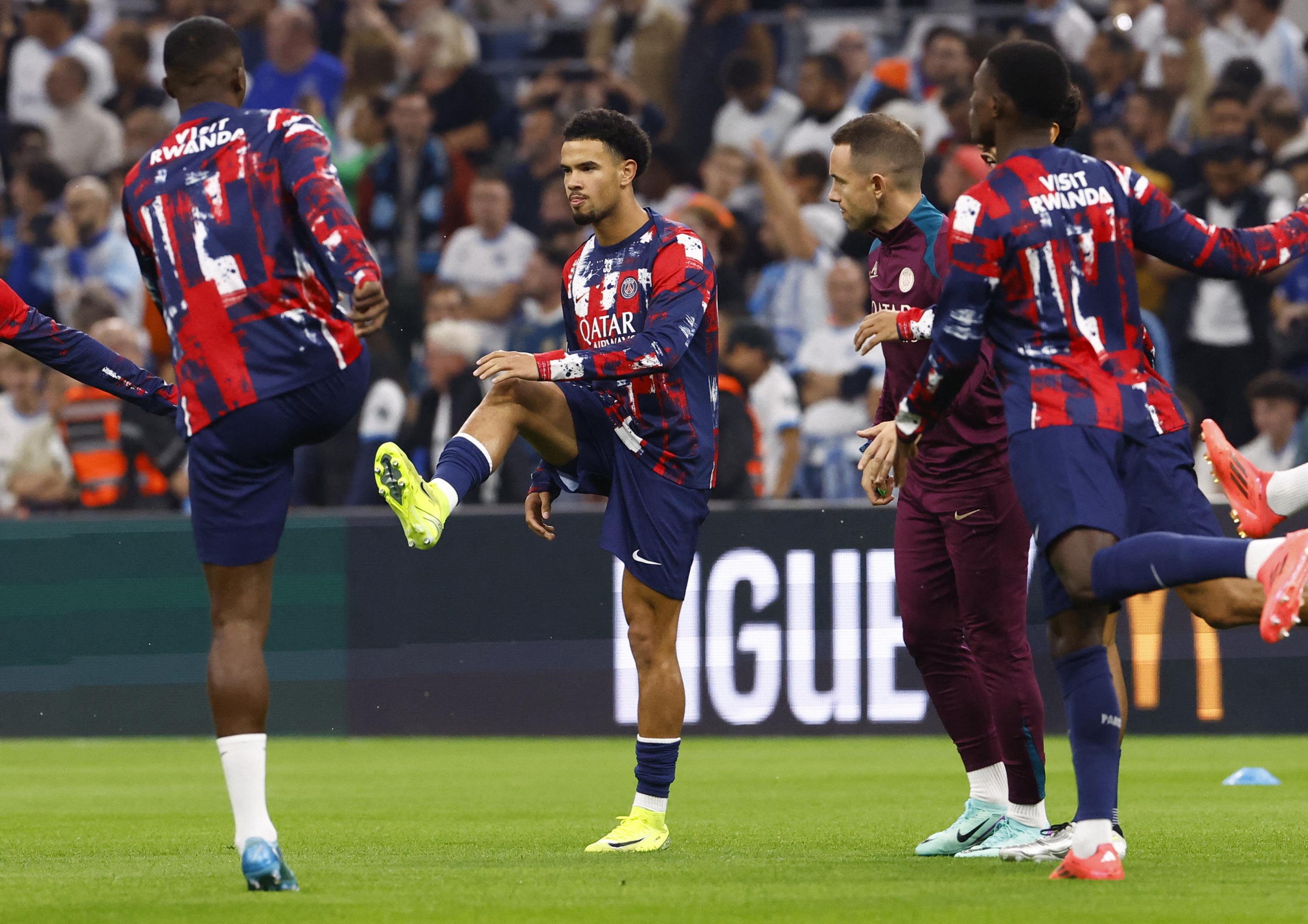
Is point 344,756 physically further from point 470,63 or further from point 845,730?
point 470,63

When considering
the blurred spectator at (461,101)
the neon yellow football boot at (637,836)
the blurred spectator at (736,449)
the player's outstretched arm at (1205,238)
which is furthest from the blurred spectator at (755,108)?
the player's outstretched arm at (1205,238)

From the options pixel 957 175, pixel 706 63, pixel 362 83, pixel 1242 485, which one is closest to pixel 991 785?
pixel 1242 485

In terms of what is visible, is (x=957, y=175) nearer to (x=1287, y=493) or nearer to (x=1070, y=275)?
(x=1287, y=493)

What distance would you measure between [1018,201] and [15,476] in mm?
10386

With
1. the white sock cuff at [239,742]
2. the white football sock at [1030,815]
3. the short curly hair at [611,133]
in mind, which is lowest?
the white football sock at [1030,815]

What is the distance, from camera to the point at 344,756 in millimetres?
11516

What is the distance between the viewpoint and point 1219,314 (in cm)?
1323

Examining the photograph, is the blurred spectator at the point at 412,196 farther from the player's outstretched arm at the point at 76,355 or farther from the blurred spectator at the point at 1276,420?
the player's outstretched arm at the point at 76,355

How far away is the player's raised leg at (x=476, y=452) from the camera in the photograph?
6.16 m

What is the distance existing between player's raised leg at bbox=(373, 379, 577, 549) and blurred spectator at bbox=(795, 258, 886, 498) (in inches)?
254

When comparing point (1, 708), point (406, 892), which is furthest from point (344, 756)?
point (406, 892)

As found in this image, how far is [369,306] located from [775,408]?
8145 mm

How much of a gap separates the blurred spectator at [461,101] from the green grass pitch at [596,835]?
6009mm

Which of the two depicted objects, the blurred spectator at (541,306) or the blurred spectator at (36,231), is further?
the blurred spectator at (36,231)
